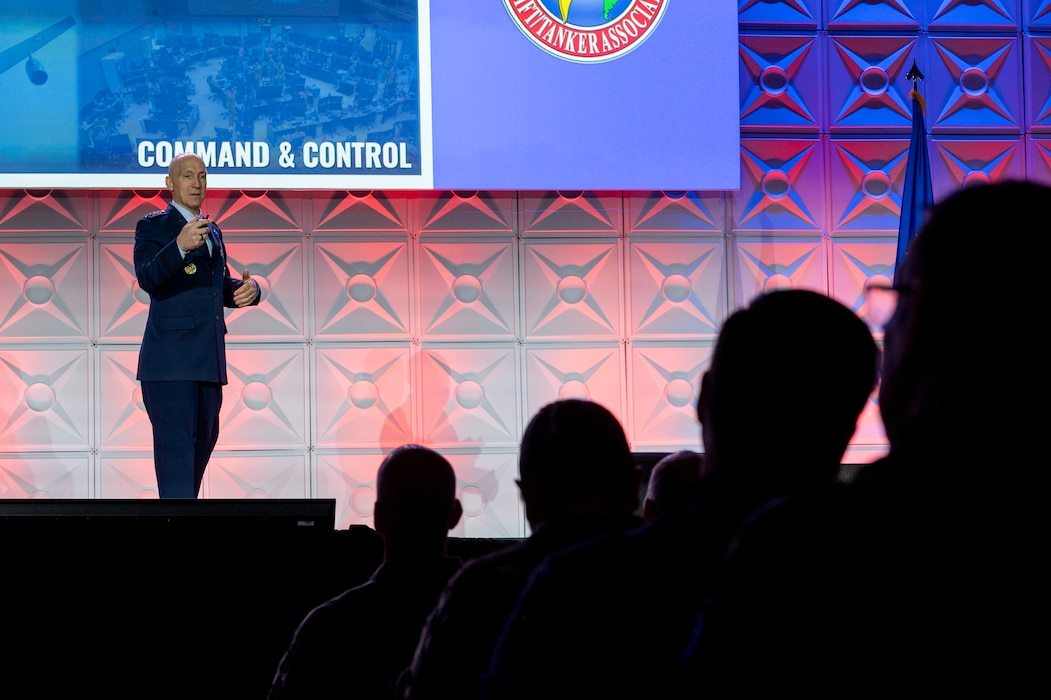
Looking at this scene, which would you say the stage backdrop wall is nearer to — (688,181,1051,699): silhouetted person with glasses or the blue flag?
the blue flag

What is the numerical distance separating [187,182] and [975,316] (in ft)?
11.0

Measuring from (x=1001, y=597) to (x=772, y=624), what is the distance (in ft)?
0.43

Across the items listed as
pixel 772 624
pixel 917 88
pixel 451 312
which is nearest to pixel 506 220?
pixel 451 312

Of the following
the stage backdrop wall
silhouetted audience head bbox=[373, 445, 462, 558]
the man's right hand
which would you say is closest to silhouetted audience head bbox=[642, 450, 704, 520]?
silhouetted audience head bbox=[373, 445, 462, 558]

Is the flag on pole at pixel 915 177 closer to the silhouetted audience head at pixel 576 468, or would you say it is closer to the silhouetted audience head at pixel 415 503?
the silhouetted audience head at pixel 415 503

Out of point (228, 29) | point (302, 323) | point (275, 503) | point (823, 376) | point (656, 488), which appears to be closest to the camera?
point (823, 376)

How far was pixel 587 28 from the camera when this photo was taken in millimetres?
4746

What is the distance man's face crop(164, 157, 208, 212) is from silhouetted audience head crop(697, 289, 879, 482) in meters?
3.06

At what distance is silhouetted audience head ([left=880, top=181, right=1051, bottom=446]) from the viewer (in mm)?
650

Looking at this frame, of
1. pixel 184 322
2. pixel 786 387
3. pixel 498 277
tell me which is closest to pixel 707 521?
pixel 786 387

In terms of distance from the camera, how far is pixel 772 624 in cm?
60

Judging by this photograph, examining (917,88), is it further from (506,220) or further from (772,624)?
(772,624)

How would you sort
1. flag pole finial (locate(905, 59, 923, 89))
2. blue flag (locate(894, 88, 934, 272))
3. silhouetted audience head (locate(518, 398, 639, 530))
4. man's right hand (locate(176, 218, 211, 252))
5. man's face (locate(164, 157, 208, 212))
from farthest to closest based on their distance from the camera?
flag pole finial (locate(905, 59, 923, 89)) < blue flag (locate(894, 88, 934, 272)) < man's face (locate(164, 157, 208, 212)) < man's right hand (locate(176, 218, 211, 252)) < silhouetted audience head (locate(518, 398, 639, 530))

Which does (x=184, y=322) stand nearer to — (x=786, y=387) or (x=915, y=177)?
(x=786, y=387)
